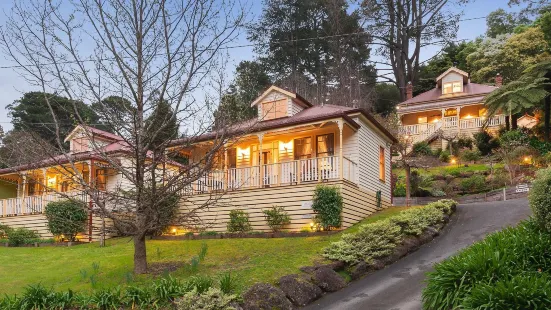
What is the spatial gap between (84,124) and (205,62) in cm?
312

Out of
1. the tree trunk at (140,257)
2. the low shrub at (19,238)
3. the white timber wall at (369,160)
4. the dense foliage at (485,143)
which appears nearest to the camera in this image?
the tree trunk at (140,257)

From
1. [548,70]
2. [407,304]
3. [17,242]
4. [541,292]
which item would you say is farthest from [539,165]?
[17,242]

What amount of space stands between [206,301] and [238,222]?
8818 mm

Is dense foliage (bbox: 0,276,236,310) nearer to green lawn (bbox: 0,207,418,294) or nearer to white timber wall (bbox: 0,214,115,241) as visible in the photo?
green lawn (bbox: 0,207,418,294)

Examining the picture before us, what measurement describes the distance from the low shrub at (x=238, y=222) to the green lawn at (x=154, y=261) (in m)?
1.21

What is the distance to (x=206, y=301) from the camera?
31.2 ft

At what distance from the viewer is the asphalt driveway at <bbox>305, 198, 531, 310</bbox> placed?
34.5ft

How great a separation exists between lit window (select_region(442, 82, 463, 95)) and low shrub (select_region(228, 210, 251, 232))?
28.4 meters

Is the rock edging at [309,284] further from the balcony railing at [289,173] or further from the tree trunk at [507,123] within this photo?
the tree trunk at [507,123]

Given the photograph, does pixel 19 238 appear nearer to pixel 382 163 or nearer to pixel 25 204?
pixel 25 204

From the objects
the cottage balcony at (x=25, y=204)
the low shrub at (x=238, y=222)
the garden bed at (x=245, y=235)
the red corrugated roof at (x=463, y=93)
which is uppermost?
the red corrugated roof at (x=463, y=93)

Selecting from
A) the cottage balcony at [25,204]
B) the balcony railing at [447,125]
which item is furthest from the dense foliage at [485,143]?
the cottage balcony at [25,204]

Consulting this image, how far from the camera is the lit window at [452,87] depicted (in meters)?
41.3

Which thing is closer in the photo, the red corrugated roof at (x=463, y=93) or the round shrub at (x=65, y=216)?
the round shrub at (x=65, y=216)
